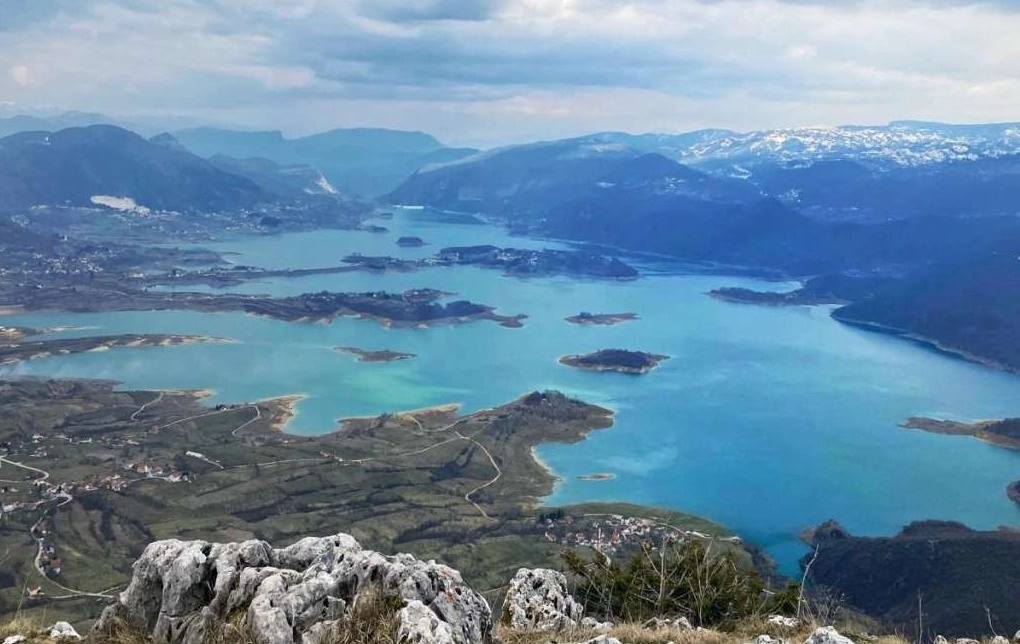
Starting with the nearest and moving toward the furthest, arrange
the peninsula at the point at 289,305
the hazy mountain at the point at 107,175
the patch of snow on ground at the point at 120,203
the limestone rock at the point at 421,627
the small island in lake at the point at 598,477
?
the limestone rock at the point at 421,627 < the small island in lake at the point at 598,477 < the peninsula at the point at 289,305 < the patch of snow on ground at the point at 120,203 < the hazy mountain at the point at 107,175

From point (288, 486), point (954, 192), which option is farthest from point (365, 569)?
point (954, 192)

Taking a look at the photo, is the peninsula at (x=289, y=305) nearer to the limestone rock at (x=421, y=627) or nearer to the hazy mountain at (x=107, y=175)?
the hazy mountain at (x=107, y=175)

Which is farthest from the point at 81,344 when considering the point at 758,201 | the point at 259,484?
the point at 758,201

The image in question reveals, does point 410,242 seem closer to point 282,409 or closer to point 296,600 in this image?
point 282,409

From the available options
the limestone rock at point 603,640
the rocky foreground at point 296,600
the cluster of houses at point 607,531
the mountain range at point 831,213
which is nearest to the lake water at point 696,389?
the cluster of houses at point 607,531

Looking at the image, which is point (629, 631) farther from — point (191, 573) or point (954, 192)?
point (954, 192)

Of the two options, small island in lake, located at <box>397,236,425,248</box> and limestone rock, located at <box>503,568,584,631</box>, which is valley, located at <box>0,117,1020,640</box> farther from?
limestone rock, located at <box>503,568,584,631</box>
